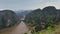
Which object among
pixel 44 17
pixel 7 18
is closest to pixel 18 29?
pixel 7 18

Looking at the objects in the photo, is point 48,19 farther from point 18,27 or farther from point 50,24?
point 18,27

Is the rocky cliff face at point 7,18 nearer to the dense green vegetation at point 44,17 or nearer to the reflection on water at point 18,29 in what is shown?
the reflection on water at point 18,29

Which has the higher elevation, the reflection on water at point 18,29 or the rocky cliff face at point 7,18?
the rocky cliff face at point 7,18

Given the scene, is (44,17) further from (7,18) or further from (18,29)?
(7,18)

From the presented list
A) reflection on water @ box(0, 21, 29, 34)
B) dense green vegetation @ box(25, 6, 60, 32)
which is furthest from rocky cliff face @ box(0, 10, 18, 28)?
dense green vegetation @ box(25, 6, 60, 32)

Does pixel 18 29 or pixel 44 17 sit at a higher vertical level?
pixel 44 17

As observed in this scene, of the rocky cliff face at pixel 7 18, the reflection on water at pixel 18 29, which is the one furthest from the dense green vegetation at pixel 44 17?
the rocky cliff face at pixel 7 18

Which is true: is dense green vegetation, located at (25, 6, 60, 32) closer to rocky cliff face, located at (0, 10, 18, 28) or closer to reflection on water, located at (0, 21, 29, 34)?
reflection on water, located at (0, 21, 29, 34)
